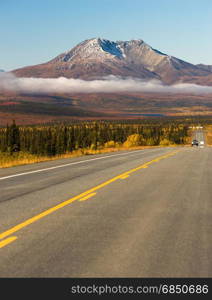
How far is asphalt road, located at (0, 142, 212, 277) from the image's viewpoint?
17.6 ft

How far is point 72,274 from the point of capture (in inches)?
201

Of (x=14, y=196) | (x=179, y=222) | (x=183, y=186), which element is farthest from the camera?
(x=183, y=186)

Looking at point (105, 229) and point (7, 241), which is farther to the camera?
point (105, 229)

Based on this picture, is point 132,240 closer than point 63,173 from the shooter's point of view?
Yes

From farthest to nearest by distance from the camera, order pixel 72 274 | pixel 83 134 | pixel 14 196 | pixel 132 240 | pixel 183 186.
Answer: pixel 83 134, pixel 183 186, pixel 14 196, pixel 132 240, pixel 72 274

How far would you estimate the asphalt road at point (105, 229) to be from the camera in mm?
5363

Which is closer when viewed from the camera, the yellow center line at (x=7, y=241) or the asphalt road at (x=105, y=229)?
the asphalt road at (x=105, y=229)

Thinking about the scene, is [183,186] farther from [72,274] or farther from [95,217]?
[72,274]

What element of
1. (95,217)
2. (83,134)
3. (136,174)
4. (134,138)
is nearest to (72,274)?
(95,217)

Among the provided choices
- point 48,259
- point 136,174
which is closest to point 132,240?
point 48,259

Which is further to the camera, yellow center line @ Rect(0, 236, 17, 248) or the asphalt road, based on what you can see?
yellow center line @ Rect(0, 236, 17, 248)

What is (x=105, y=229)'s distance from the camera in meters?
7.24

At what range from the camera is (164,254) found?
5863 millimetres

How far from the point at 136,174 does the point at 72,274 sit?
10956 mm
